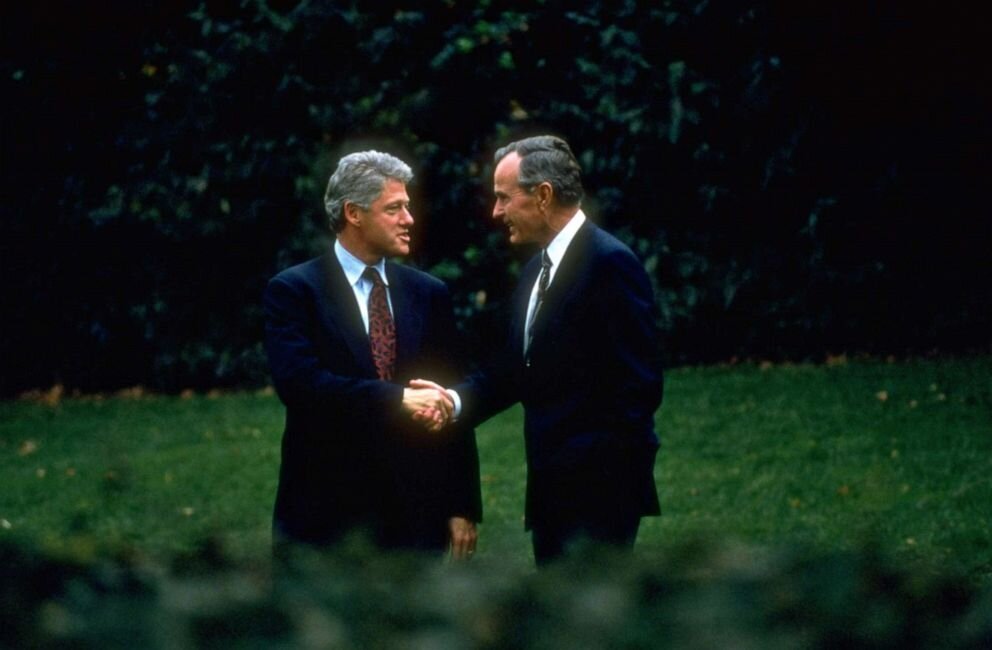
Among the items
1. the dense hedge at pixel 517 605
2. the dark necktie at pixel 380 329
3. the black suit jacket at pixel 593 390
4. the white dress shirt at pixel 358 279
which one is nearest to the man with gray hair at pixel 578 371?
the black suit jacket at pixel 593 390

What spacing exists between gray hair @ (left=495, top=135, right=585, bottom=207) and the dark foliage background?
8.21 metres

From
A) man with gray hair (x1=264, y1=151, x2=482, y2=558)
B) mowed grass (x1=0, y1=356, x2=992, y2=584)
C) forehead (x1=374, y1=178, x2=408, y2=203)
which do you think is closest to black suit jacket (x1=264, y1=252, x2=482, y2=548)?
man with gray hair (x1=264, y1=151, x2=482, y2=558)

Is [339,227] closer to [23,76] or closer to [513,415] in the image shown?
[513,415]

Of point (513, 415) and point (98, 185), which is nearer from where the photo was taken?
point (513, 415)

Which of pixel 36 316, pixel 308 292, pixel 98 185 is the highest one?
pixel 308 292

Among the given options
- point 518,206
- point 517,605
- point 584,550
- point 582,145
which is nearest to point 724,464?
point 582,145

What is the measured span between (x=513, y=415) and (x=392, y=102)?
3.13 m

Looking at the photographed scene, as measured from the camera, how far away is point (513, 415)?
1279 centimetres

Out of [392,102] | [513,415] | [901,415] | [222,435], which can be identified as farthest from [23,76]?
[901,415]

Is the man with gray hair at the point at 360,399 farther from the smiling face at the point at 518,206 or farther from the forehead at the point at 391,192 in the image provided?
the smiling face at the point at 518,206

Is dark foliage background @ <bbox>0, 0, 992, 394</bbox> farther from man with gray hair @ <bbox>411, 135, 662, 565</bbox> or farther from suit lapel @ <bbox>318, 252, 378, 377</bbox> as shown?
suit lapel @ <bbox>318, 252, 378, 377</bbox>

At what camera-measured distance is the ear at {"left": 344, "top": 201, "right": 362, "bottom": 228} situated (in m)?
5.67

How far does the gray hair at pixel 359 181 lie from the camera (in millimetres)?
5652

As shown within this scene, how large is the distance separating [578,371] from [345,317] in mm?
733
